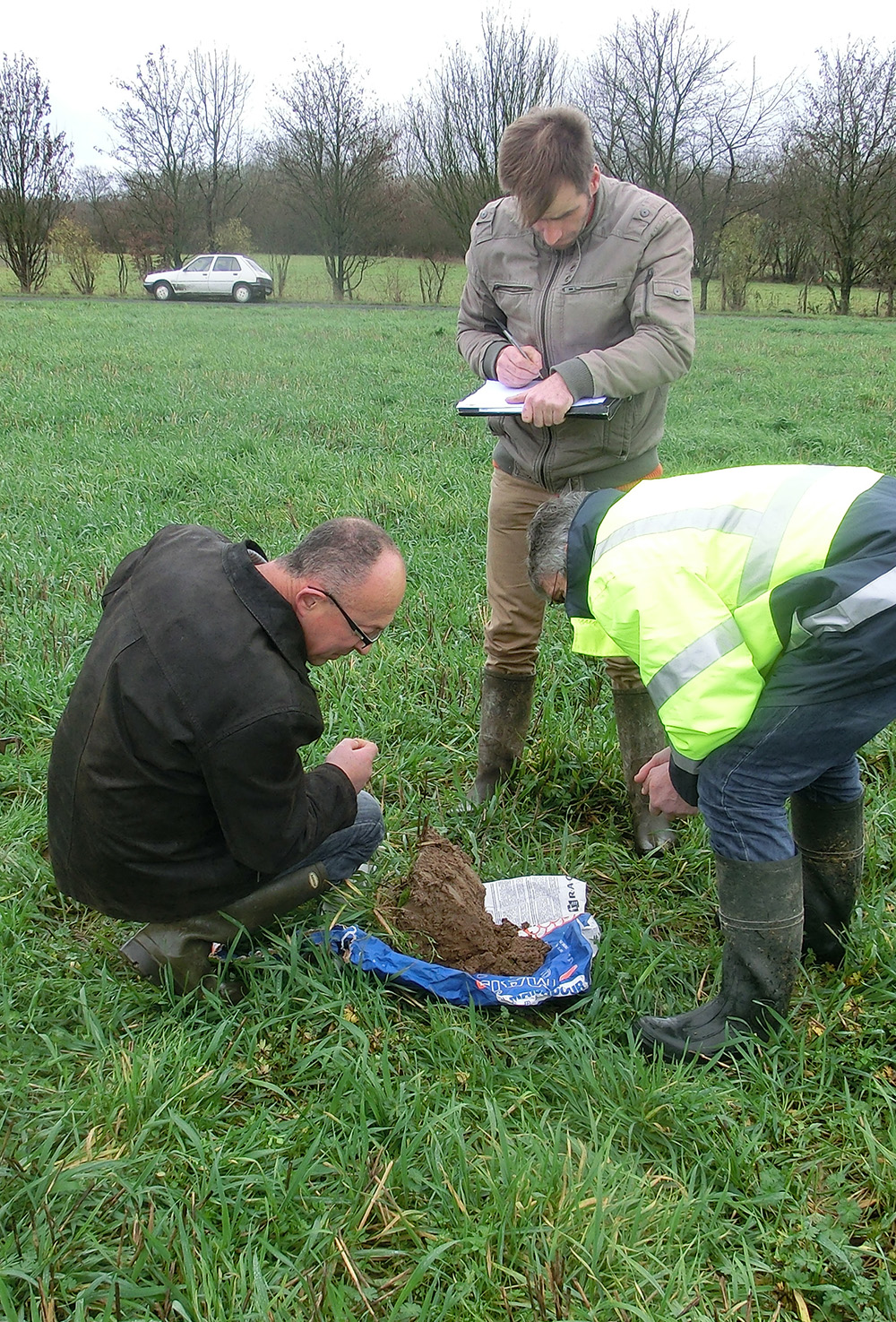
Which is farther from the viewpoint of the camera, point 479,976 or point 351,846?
point 351,846

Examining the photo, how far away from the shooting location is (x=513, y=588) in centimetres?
351

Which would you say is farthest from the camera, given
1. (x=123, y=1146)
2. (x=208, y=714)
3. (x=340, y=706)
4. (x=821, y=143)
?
(x=821, y=143)

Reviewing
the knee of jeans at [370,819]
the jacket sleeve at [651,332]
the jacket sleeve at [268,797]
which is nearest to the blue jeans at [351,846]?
the knee of jeans at [370,819]

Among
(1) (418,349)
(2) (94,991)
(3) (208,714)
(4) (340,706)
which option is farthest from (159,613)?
(1) (418,349)

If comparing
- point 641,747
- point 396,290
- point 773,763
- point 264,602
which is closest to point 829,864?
point 773,763

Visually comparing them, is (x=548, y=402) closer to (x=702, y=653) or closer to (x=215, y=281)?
(x=702, y=653)

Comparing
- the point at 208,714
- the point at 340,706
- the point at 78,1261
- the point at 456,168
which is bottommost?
the point at 78,1261

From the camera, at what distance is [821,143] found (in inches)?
1220

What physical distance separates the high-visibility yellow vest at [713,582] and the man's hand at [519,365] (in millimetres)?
1201

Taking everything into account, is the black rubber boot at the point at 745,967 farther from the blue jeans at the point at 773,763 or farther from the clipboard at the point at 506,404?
the clipboard at the point at 506,404

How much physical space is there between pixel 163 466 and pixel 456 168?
28.6m

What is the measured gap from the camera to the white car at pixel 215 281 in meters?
27.6

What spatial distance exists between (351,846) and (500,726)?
34.5 inches

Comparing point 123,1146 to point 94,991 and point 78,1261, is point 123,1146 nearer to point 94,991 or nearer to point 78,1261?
point 78,1261
